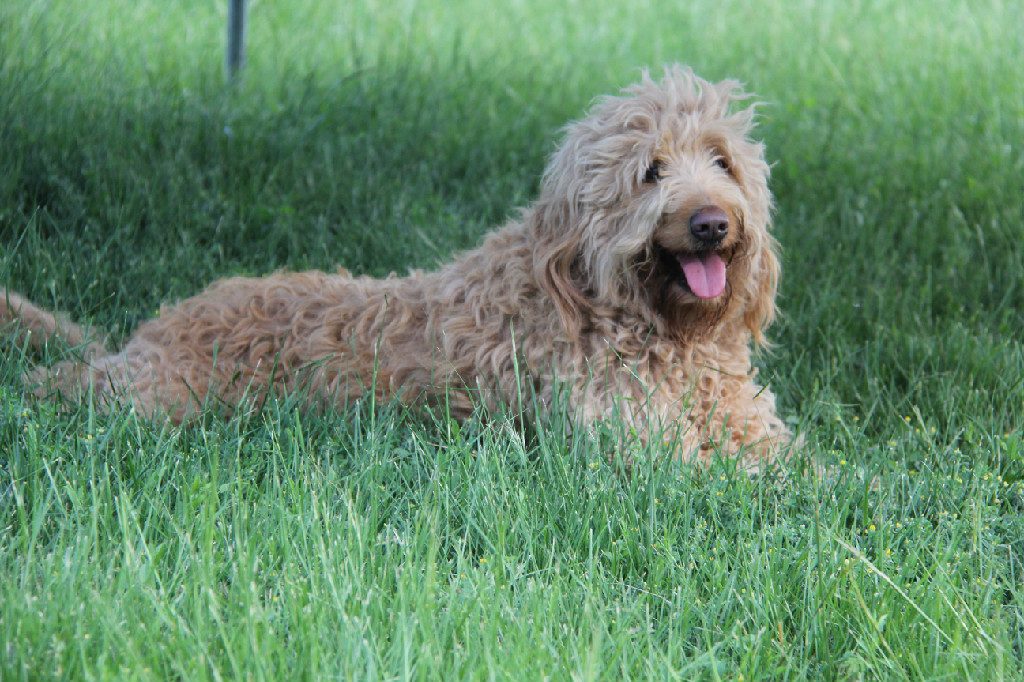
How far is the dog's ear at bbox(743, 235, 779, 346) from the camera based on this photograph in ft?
12.7

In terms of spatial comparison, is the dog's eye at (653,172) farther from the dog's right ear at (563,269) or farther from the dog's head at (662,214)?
the dog's right ear at (563,269)

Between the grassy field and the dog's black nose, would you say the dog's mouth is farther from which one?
the grassy field

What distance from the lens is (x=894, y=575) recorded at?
3.11 m

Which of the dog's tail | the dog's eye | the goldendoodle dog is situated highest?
the dog's eye

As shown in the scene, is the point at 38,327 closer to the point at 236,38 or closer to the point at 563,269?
the point at 563,269

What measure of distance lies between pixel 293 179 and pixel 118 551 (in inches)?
142

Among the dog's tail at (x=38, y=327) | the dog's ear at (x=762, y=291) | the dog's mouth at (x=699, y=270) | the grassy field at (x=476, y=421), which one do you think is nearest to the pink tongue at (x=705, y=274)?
the dog's mouth at (x=699, y=270)

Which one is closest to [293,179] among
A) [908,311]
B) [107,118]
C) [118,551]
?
[107,118]

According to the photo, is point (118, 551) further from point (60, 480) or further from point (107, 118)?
point (107, 118)

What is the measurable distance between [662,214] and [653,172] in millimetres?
199

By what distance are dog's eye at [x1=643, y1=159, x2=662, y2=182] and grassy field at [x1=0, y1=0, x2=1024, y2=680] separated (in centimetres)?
84

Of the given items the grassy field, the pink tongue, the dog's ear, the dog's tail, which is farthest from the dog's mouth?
the dog's tail

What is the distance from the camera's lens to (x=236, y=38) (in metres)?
7.25

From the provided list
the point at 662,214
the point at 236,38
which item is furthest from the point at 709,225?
the point at 236,38
